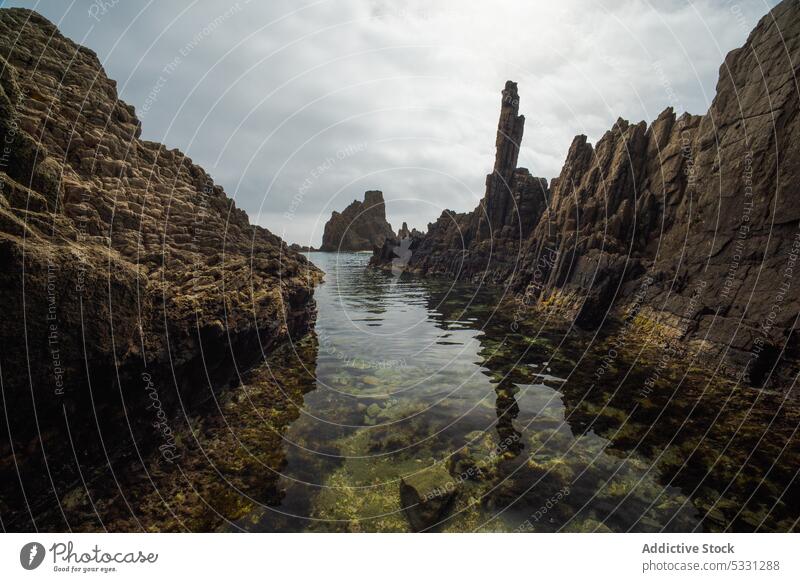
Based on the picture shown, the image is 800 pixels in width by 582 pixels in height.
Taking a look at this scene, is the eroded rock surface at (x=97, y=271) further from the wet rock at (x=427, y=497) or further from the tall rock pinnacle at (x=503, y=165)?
the tall rock pinnacle at (x=503, y=165)

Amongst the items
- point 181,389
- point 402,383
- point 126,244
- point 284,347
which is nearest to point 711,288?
point 402,383

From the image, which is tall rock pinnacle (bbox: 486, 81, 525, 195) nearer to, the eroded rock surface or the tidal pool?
the tidal pool

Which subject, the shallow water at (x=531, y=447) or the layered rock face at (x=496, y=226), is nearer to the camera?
the shallow water at (x=531, y=447)

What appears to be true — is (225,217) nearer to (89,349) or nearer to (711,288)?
(89,349)

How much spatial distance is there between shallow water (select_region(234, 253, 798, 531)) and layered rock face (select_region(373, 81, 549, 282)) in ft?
170

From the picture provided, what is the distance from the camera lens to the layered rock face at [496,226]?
7494 cm

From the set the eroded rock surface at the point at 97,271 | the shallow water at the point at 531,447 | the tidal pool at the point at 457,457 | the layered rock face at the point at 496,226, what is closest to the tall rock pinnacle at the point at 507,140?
the layered rock face at the point at 496,226

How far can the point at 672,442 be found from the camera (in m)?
11.0

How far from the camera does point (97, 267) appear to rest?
25.3ft

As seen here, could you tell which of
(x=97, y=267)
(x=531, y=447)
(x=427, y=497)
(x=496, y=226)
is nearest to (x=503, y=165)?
(x=496, y=226)

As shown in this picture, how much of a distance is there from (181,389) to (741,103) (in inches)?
1578
